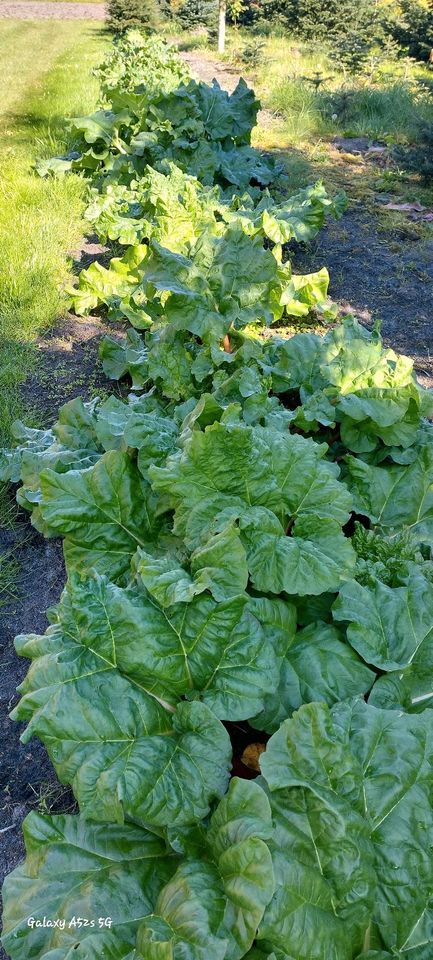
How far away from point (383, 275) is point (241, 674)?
456 cm

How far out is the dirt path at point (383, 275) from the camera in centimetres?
491

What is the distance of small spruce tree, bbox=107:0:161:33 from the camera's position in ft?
69.9

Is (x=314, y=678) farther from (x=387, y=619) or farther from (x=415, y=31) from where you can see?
(x=415, y=31)

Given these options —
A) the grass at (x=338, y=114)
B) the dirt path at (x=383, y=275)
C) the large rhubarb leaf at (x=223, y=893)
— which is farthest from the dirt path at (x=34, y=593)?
the grass at (x=338, y=114)

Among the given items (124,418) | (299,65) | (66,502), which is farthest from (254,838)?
(299,65)

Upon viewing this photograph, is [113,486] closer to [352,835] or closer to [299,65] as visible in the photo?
[352,835]

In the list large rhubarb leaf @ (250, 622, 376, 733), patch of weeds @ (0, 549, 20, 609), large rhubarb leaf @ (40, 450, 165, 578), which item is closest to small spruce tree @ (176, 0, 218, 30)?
patch of weeds @ (0, 549, 20, 609)

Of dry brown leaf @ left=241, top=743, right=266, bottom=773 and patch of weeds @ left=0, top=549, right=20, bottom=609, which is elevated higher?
dry brown leaf @ left=241, top=743, right=266, bottom=773

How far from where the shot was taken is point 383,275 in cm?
571

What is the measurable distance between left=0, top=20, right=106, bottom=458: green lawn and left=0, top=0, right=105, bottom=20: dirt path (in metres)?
16.3

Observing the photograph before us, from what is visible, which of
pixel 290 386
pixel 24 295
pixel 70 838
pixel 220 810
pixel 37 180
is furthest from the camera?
pixel 37 180

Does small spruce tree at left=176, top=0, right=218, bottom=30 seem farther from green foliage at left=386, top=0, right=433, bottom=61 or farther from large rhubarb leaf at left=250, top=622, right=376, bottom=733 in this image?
large rhubarb leaf at left=250, top=622, right=376, bottom=733

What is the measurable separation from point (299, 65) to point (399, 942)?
51.9ft

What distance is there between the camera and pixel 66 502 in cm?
239
